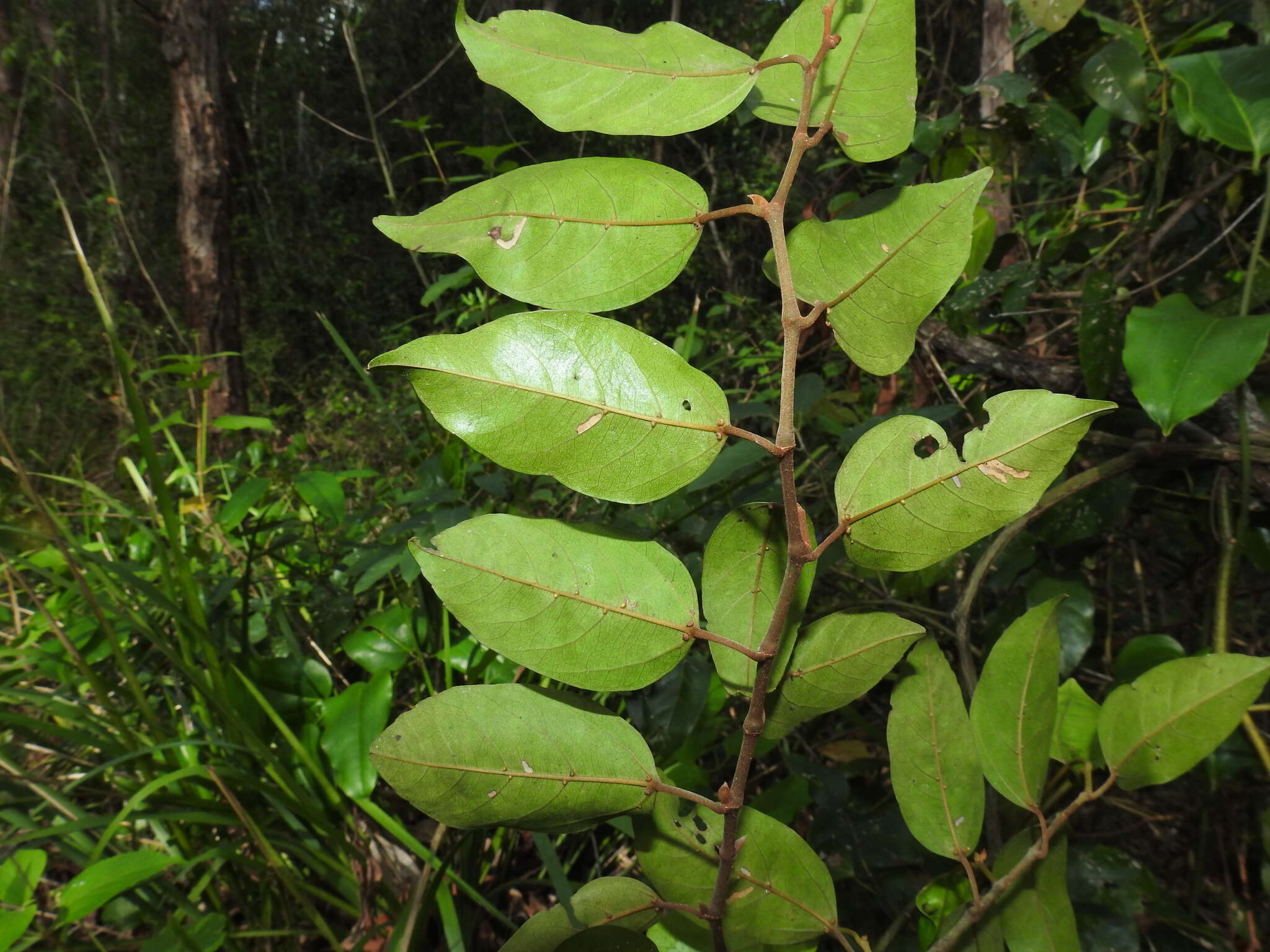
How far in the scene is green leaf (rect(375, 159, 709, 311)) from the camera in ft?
0.79

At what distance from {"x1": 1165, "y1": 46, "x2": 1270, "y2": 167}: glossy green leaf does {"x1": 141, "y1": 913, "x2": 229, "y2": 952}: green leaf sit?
3.29 ft

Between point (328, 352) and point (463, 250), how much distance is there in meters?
6.38

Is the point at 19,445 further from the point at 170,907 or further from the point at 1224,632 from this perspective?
the point at 1224,632

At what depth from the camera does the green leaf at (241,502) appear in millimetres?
1073

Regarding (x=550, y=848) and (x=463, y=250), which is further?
(x=550, y=848)

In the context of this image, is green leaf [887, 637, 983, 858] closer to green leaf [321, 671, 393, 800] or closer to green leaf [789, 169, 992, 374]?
green leaf [789, 169, 992, 374]

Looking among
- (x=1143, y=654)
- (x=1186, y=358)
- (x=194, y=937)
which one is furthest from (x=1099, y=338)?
(x=194, y=937)

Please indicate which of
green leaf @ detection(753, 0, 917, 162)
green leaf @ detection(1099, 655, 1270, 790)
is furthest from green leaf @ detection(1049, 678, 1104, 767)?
green leaf @ detection(753, 0, 917, 162)

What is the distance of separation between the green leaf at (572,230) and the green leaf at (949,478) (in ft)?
0.31

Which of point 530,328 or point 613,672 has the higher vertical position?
point 530,328

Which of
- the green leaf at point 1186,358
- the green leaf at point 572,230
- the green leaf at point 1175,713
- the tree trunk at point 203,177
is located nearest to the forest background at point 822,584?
the green leaf at point 1186,358

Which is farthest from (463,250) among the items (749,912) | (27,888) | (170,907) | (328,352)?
(328,352)

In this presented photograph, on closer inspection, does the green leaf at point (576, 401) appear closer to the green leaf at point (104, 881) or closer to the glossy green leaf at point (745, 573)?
the glossy green leaf at point (745, 573)

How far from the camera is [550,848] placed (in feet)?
2.23
